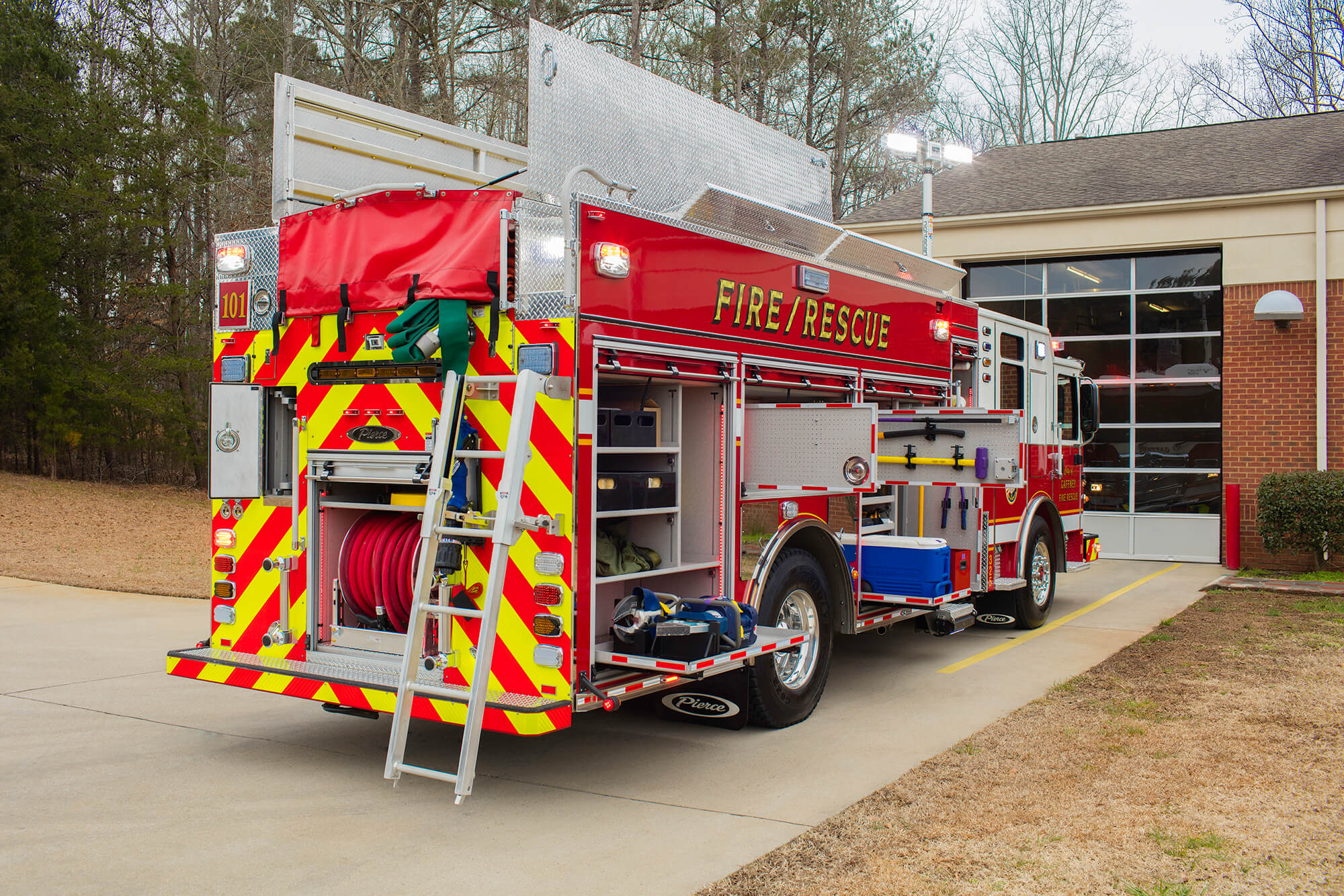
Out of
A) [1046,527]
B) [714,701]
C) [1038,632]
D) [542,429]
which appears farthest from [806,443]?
[1046,527]

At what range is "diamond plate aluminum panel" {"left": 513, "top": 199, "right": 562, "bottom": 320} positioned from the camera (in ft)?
17.0

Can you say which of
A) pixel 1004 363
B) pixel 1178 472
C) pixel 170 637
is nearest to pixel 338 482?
pixel 170 637

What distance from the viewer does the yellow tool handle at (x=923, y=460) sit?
29.3 ft

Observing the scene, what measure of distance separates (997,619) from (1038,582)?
0.64m

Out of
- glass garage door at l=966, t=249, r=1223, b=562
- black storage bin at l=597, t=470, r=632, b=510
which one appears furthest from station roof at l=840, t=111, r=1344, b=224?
black storage bin at l=597, t=470, r=632, b=510

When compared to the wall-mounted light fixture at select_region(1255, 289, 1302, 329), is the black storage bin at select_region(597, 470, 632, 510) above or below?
below

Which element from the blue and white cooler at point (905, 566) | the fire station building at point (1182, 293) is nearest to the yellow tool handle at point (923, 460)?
the blue and white cooler at point (905, 566)

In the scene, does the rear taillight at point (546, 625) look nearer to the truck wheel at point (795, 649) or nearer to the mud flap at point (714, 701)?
the mud flap at point (714, 701)

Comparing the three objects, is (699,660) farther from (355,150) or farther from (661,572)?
(355,150)

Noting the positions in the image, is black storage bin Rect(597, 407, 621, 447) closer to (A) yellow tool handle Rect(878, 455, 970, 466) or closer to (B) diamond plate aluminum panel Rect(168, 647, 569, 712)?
(B) diamond plate aluminum panel Rect(168, 647, 569, 712)

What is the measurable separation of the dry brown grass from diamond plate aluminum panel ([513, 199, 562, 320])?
2.66m

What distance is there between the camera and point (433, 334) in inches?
208

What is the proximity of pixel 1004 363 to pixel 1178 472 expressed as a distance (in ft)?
21.3

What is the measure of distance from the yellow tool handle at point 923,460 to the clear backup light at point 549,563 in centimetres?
467
